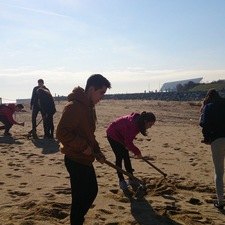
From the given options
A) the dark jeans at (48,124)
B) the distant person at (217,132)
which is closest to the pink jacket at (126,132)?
the distant person at (217,132)

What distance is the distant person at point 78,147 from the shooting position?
3.04m

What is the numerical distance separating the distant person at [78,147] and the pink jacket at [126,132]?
75.1 inches

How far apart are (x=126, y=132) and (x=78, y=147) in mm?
2083

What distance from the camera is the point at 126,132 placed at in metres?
5.07

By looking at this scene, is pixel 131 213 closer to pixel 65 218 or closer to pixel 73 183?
pixel 65 218

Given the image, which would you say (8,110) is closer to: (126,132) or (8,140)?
(8,140)

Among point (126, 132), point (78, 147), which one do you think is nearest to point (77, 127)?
point (78, 147)

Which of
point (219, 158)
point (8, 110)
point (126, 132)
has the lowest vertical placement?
point (219, 158)

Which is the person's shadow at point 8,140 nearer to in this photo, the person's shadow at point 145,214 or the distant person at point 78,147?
the person's shadow at point 145,214

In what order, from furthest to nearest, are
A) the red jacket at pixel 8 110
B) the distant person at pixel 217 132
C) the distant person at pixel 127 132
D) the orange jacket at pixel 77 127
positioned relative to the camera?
the red jacket at pixel 8 110
the distant person at pixel 127 132
the distant person at pixel 217 132
the orange jacket at pixel 77 127

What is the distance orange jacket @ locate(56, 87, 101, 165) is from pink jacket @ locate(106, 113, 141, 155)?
1902mm

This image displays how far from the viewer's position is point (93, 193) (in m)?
3.15

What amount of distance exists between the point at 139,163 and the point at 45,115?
4.40 metres

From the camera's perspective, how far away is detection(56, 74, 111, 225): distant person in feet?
9.98
